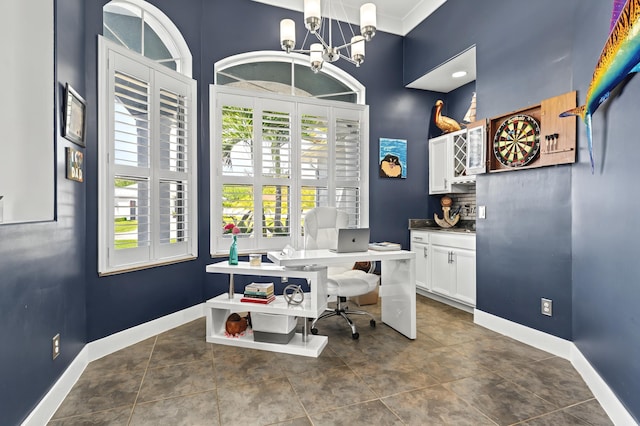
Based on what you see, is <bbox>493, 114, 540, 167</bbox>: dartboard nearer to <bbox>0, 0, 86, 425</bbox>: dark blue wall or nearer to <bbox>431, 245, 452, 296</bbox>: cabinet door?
<bbox>431, 245, 452, 296</bbox>: cabinet door

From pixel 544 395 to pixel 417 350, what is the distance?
90cm

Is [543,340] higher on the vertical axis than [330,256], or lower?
lower

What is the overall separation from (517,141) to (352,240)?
1.75m

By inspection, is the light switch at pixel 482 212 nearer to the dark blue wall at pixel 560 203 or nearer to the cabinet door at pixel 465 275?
the dark blue wall at pixel 560 203

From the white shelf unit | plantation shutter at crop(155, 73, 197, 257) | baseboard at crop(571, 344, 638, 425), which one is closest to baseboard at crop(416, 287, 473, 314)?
baseboard at crop(571, 344, 638, 425)

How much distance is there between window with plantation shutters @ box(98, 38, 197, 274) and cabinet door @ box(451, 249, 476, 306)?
2916 millimetres

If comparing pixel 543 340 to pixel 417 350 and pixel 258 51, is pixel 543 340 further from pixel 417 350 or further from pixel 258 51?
pixel 258 51

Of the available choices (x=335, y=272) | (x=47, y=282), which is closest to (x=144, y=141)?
(x=47, y=282)

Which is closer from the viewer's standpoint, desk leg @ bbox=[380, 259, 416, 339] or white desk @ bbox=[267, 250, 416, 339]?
white desk @ bbox=[267, 250, 416, 339]

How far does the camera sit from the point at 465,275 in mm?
3844

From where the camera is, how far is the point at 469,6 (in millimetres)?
3725

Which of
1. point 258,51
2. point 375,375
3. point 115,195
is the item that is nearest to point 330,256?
point 375,375

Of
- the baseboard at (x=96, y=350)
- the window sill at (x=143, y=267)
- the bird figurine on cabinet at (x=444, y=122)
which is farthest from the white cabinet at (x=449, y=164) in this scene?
the baseboard at (x=96, y=350)

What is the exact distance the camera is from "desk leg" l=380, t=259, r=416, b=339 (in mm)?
3021
